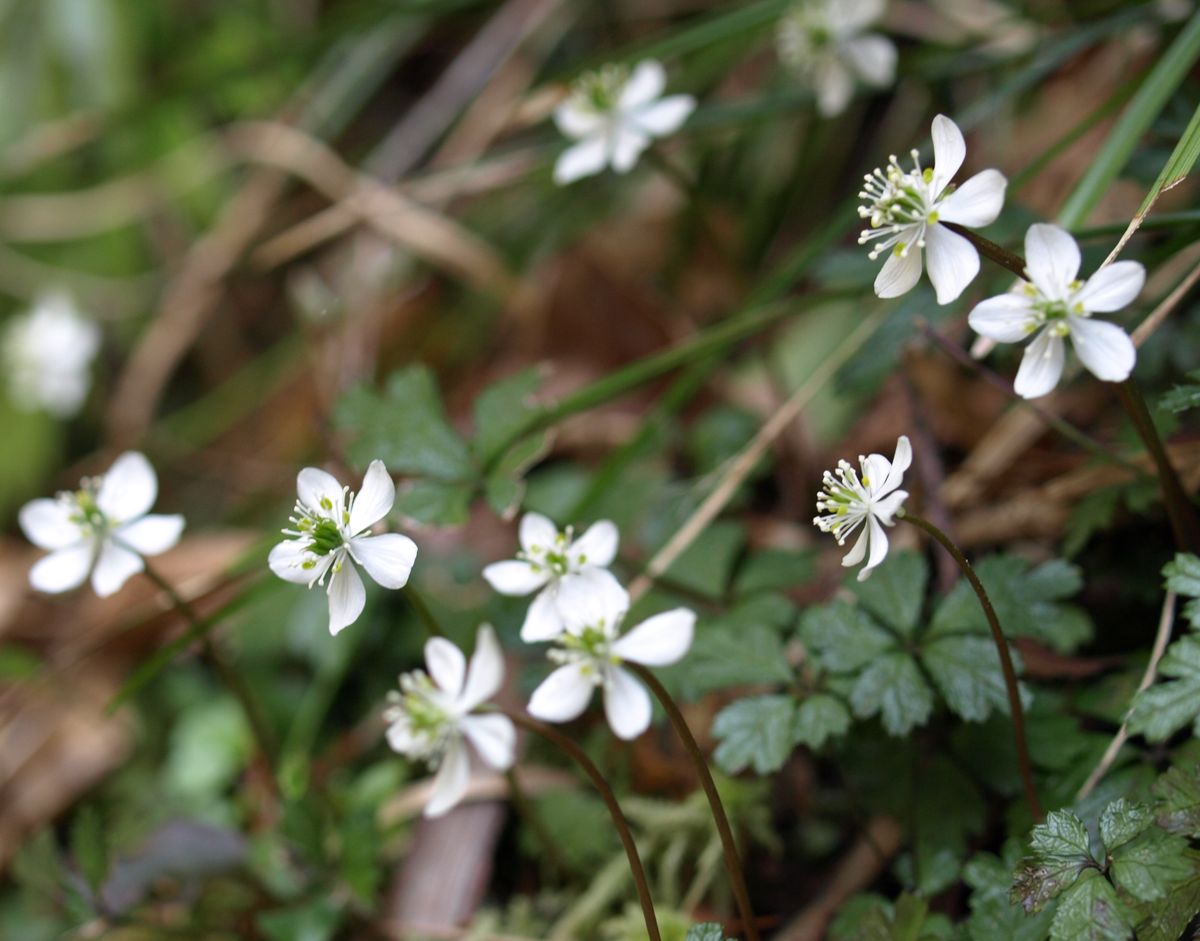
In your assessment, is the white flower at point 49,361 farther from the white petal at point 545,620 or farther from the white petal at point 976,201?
the white petal at point 976,201

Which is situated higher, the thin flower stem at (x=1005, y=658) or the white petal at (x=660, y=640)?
the white petal at (x=660, y=640)

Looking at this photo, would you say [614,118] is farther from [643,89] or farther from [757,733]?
[757,733]

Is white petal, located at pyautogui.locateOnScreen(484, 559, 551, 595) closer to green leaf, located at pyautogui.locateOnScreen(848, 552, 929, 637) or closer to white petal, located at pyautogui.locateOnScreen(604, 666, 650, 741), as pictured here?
white petal, located at pyautogui.locateOnScreen(604, 666, 650, 741)

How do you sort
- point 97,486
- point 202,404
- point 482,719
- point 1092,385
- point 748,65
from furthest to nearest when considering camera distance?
point 202,404 → point 748,65 → point 1092,385 → point 97,486 → point 482,719

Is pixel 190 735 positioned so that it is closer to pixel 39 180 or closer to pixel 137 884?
pixel 137 884

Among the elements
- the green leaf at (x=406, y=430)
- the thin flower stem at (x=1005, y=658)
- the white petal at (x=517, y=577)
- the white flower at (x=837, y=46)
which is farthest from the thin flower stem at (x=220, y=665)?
the white flower at (x=837, y=46)

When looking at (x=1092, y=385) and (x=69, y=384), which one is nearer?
(x=1092, y=385)

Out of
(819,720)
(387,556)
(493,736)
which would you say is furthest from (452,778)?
(819,720)

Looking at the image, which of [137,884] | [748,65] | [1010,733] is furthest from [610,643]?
[748,65]

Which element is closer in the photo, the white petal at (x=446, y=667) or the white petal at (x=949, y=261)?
the white petal at (x=949, y=261)
